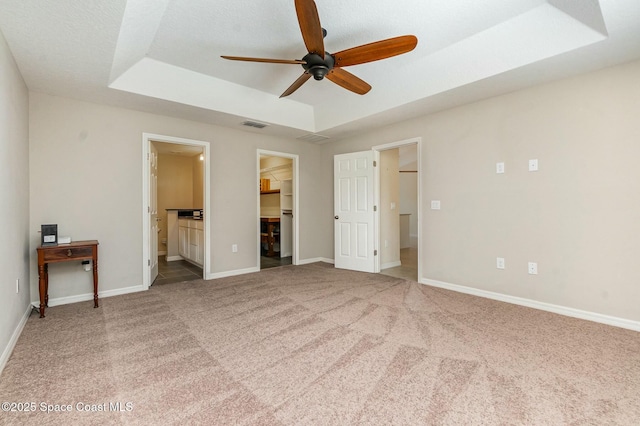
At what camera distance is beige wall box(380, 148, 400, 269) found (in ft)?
16.3

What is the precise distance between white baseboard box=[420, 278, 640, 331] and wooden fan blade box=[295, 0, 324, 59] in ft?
10.5

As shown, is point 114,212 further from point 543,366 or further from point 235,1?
point 543,366

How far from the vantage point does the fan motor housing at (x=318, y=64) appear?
2283mm

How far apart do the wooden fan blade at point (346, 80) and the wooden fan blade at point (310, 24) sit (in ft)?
1.17

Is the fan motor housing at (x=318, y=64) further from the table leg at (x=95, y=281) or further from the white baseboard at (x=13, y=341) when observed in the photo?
the white baseboard at (x=13, y=341)

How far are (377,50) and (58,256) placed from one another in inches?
141

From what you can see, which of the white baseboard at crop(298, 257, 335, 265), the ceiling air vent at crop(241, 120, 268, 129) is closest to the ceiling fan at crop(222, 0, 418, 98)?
the ceiling air vent at crop(241, 120, 268, 129)

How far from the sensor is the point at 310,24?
76.6 inches

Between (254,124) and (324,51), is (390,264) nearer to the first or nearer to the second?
(254,124)

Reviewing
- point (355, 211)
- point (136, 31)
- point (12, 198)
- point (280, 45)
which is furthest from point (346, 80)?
point (12, 198)

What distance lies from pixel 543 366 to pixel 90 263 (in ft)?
14.9

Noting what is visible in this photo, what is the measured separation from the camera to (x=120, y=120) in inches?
143

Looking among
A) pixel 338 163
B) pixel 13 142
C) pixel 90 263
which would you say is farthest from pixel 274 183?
pixel 13 142

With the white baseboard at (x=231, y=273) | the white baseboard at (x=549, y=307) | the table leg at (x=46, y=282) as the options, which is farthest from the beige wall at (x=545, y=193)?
the table leg at (x=46, y=282)
